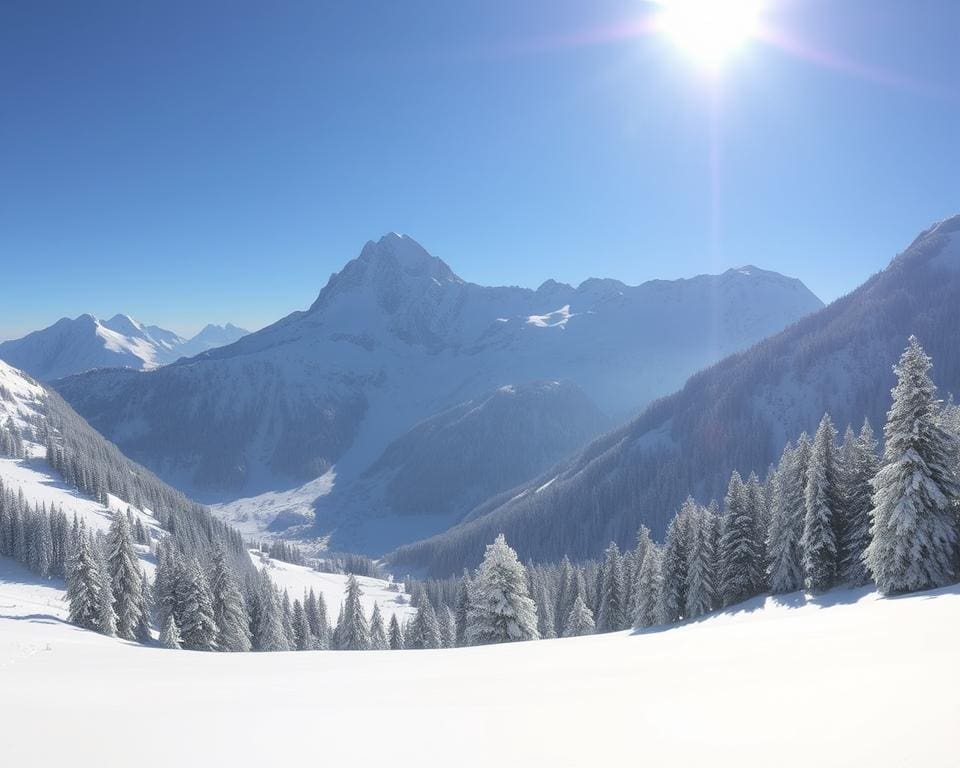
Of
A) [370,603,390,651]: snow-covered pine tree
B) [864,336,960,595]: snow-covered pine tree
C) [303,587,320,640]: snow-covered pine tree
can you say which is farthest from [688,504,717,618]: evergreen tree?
[303,587,320,640]: snow-covered pine tree

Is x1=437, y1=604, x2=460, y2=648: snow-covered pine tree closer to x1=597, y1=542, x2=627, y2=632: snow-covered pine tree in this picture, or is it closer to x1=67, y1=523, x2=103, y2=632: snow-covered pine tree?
x1=597, y1=542, x2=627, y2=632: snow-covered pine tree

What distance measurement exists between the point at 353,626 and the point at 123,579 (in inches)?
979

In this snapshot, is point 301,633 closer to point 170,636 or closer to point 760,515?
point 170,636

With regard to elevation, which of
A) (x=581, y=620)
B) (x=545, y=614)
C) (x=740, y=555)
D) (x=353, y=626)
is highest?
(x=740, y=555)

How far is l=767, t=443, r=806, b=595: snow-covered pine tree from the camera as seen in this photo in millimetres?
36344

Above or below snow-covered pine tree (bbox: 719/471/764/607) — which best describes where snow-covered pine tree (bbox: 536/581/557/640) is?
below

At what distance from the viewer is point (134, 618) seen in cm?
4694

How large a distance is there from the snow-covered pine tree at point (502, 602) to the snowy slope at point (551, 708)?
836 inches

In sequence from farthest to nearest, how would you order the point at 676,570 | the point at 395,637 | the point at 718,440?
the point at 718,440, the point at 395,637, the point at 676,570

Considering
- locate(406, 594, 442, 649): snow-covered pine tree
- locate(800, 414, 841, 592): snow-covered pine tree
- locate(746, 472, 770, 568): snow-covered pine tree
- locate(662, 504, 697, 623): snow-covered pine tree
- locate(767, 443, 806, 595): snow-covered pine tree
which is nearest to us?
locate(800, 414, 841, 592): snow-covered pine tree

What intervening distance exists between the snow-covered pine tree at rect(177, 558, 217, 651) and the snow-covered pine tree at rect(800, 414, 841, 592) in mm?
47925

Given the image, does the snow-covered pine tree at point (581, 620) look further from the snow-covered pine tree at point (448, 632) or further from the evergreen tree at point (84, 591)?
the evergreen tree at point (84, 591)

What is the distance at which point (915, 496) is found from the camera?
1046 inches

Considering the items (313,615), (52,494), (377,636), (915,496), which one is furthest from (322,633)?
(915,496)
